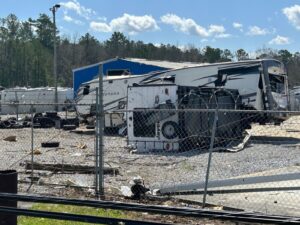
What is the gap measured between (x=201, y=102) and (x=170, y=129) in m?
1.69

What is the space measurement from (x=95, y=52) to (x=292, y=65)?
4138cm

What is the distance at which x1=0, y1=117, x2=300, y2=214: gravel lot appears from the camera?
12.2 metres

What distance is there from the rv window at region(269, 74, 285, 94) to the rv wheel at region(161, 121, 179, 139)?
6.53 metres

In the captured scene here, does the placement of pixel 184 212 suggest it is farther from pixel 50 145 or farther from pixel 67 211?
pixel 50 145

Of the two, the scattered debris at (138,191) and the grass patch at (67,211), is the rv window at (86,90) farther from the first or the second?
the grass patch at (67,211)

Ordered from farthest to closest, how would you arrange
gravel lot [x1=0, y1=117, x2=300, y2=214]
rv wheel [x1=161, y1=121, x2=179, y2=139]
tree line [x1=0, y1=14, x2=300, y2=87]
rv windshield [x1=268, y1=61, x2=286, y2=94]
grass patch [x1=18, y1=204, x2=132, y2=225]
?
tree line [x1=0, y1=14, x2=300, y2=87] < rv windshield [x1=268, y1=61, x2=286, y2=94] < rv wheel [x1=161, y1=121, x2=179, y2=139] < gravel lot [x1=0, y1=117, x2=300, y2=214] < grass patch [x1=18, y1=204, x2=132, y2=225]

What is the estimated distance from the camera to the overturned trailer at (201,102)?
18763 millimetres

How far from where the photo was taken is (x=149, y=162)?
1609 centimetres

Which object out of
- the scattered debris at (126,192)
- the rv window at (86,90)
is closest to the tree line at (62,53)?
the rv window at (86,90)

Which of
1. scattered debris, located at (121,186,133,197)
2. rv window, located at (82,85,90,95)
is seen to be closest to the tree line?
rv window, located at (82,85,90,95)

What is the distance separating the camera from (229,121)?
20.0 meters

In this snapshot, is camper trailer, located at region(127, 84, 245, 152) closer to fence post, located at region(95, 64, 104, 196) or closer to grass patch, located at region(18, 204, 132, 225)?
fence post, located at region(95, 64, 104, 196)

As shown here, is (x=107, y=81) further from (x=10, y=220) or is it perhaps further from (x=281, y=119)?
(x=10, y=220)

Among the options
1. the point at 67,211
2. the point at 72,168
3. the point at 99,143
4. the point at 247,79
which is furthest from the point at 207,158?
the point at 67,211
